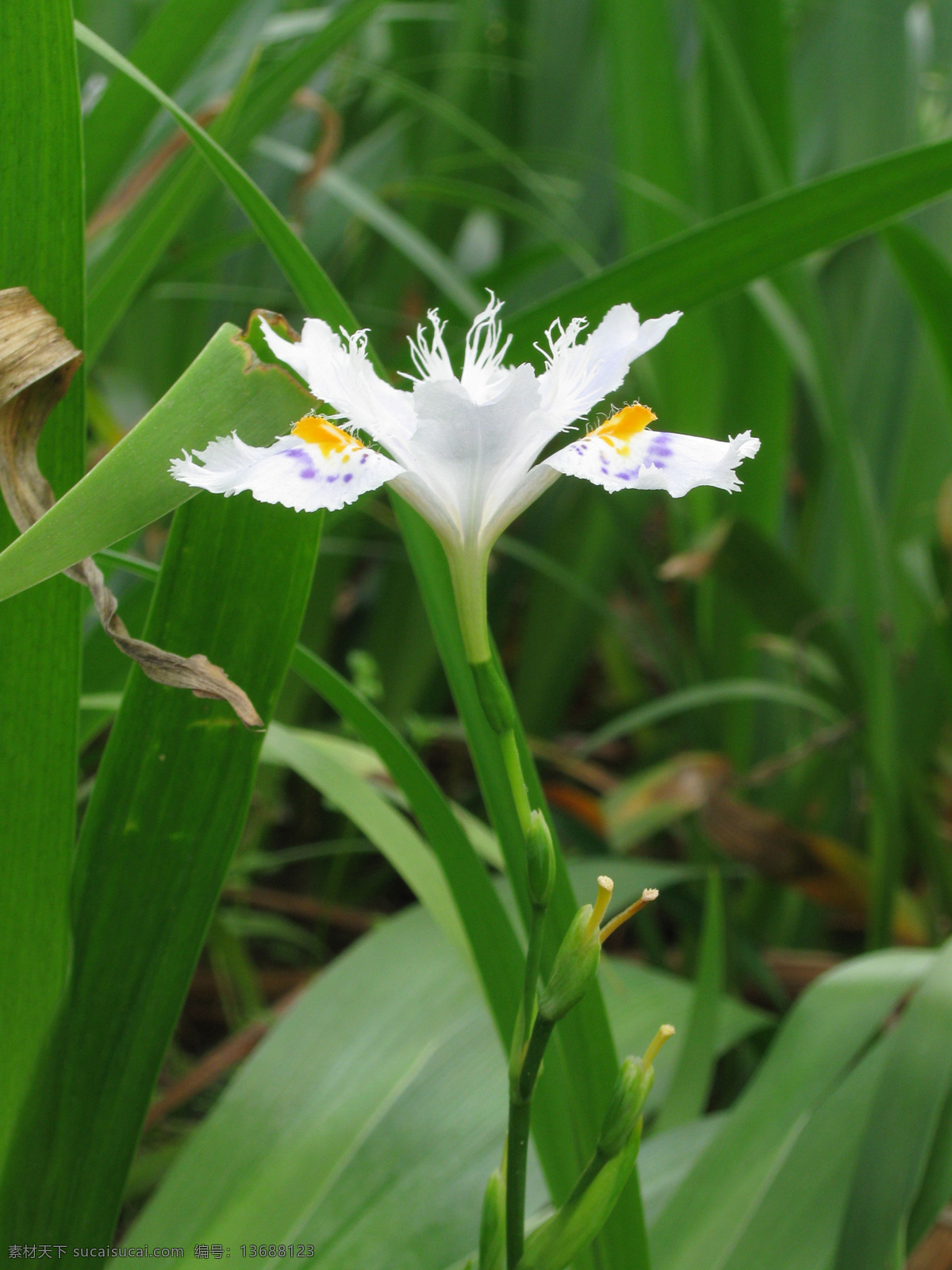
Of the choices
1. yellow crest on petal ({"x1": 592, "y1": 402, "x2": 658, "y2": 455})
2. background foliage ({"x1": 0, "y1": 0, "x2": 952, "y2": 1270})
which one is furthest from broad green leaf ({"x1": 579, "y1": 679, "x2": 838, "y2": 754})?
yellow crest on petal ({"x1": 592, "y1": 402, "x2": 658, "y2": 455})

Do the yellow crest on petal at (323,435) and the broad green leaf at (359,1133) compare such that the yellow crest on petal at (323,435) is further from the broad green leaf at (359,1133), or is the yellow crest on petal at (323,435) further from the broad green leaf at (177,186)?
the broad green leaf at (359,1133)

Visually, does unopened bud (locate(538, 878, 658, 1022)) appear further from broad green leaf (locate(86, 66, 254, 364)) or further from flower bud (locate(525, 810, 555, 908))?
broad green leaf (locate(86, 66, 254, 364))

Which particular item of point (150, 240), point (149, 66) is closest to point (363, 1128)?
point (150, 240)

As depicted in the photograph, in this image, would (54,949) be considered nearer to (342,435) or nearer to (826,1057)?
(342,435)

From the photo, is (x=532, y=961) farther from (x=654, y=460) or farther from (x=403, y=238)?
(x=403, y=238)

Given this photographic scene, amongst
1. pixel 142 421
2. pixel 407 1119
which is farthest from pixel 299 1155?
pixel 142 421

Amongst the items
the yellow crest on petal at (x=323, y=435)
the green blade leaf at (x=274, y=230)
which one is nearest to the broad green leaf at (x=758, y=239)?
the green blade leaf at (x=274, y=230)
